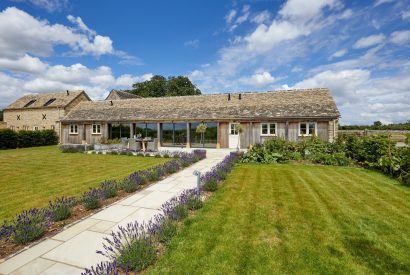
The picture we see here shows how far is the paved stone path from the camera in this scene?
3652 millimetres

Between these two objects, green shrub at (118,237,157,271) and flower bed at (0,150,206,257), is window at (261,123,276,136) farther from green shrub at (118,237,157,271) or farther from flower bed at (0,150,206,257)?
green shrub at (118,237,157,271)

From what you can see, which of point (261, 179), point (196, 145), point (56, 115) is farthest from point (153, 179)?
point (56, 115)

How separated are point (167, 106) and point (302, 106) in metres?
13.4

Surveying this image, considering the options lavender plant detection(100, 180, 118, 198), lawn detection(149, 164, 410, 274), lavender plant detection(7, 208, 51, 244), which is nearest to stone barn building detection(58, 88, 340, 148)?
lawn detection(149, 164, 410, 274)

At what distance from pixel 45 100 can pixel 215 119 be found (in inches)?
1117

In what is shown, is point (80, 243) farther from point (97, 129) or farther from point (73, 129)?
point (73, 129)

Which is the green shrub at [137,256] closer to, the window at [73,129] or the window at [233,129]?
the window at [233,129]

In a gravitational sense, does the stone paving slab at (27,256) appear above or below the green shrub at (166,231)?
below

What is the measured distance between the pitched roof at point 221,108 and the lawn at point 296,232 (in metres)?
12.0

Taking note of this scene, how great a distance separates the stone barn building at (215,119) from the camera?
19.4 m

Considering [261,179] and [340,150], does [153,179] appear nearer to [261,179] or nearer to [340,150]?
[261,179]

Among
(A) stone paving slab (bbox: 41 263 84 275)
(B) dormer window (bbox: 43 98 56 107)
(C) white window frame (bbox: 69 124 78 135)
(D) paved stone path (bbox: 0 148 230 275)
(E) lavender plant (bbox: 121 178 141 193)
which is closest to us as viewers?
(A) stone paving slab (bbox: 41 263 84 275)

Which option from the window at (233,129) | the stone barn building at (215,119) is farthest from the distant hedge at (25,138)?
the window at (233,129)

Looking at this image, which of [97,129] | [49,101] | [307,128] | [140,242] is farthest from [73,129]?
[140,242]
